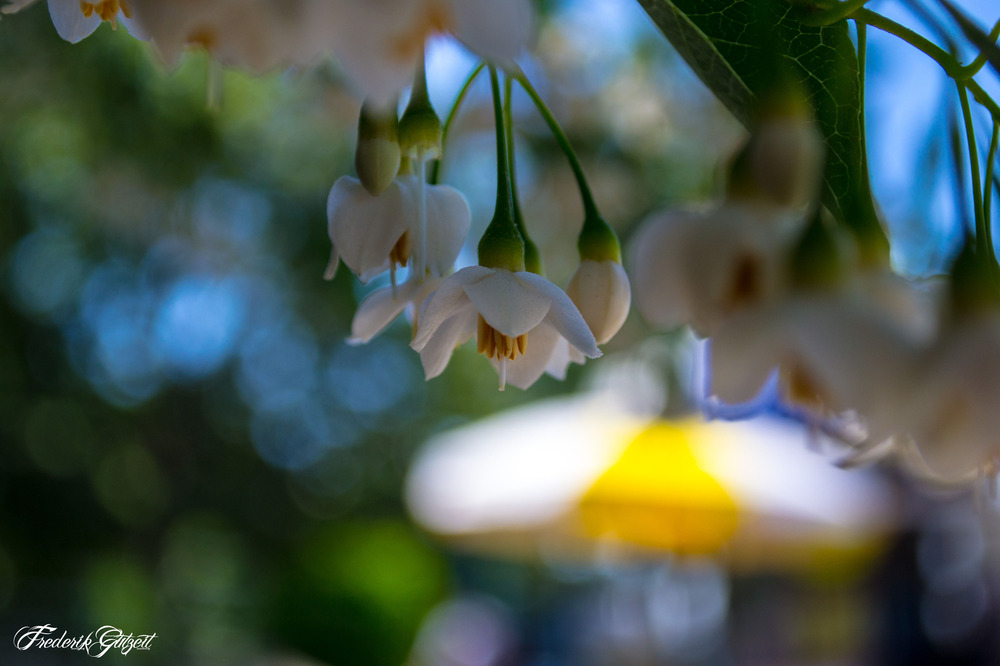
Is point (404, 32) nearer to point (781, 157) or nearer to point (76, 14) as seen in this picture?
point (781, 157)

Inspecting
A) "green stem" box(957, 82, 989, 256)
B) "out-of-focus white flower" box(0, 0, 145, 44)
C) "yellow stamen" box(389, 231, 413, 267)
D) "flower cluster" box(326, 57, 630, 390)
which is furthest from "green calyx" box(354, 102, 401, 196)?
"green stem" box(957, 82, 989, 256)

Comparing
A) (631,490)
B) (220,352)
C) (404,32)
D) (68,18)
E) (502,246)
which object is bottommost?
(631,490)

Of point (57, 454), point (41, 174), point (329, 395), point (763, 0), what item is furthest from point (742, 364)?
point (329, 395)

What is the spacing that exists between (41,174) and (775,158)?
6148mm

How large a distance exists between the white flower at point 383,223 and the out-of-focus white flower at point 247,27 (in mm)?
178

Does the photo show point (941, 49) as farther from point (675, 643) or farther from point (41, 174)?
point (675, 643)

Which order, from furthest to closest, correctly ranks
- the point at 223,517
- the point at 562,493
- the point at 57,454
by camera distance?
the point at 223,517 → the point at 57,454 → the point at 562,493

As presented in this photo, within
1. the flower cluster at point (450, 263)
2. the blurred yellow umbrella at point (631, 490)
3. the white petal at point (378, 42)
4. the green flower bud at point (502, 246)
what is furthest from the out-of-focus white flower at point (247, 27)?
the blurred yellow umbrella at point (631, 490)

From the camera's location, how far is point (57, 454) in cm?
915

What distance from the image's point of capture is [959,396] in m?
0.37

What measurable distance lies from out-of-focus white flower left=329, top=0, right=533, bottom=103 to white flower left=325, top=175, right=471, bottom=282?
234 mm

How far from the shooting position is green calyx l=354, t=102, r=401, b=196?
552 millimetres

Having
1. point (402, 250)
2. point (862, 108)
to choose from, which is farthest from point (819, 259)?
point (402, 250)

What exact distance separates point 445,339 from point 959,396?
0.37 metres
